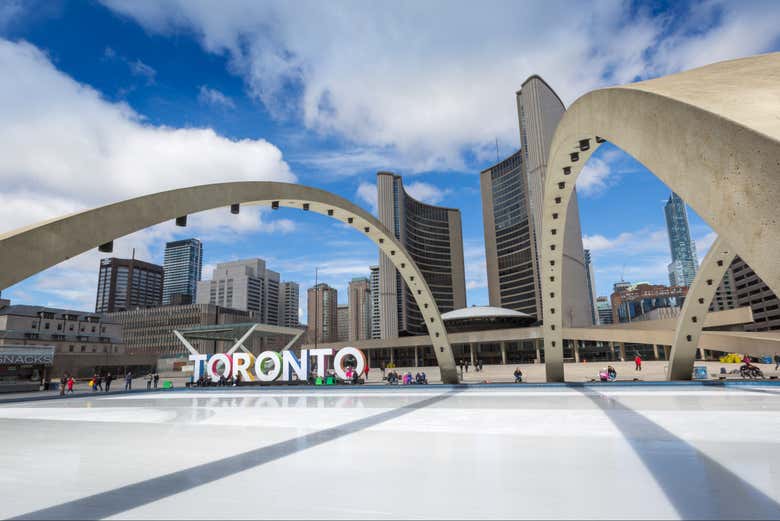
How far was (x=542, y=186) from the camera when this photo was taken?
13550 cm

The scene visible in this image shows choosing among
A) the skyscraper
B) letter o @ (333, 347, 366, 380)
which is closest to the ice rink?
letter o @ (333, 347, 366, 380)

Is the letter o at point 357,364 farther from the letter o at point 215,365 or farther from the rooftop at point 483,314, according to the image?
the rooftop at point 483,314

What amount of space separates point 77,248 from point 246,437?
509 centimetres

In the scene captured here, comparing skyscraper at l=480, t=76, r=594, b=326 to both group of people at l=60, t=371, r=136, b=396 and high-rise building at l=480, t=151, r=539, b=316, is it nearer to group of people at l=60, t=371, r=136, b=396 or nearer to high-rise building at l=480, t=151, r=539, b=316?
high-rise building at l=480, t=151, r=539, b=316

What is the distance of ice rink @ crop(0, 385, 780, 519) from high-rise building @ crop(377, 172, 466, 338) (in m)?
139

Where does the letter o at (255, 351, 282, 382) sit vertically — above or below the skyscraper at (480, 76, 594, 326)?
below

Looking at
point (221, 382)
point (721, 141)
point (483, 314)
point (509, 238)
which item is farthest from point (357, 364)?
point (509, 238)

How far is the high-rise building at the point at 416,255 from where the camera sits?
158 meters

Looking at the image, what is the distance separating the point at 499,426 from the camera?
1002 centimetres

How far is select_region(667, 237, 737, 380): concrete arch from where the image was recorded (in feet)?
67.1

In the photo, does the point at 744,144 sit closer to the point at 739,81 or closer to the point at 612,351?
the point at 739,81

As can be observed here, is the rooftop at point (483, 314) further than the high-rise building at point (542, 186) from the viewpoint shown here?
No

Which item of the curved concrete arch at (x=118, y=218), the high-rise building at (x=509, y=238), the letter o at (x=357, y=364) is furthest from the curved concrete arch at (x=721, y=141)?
the high-rise building at (x=509, y=238)

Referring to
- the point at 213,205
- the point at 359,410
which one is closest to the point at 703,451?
the point at 359,410
